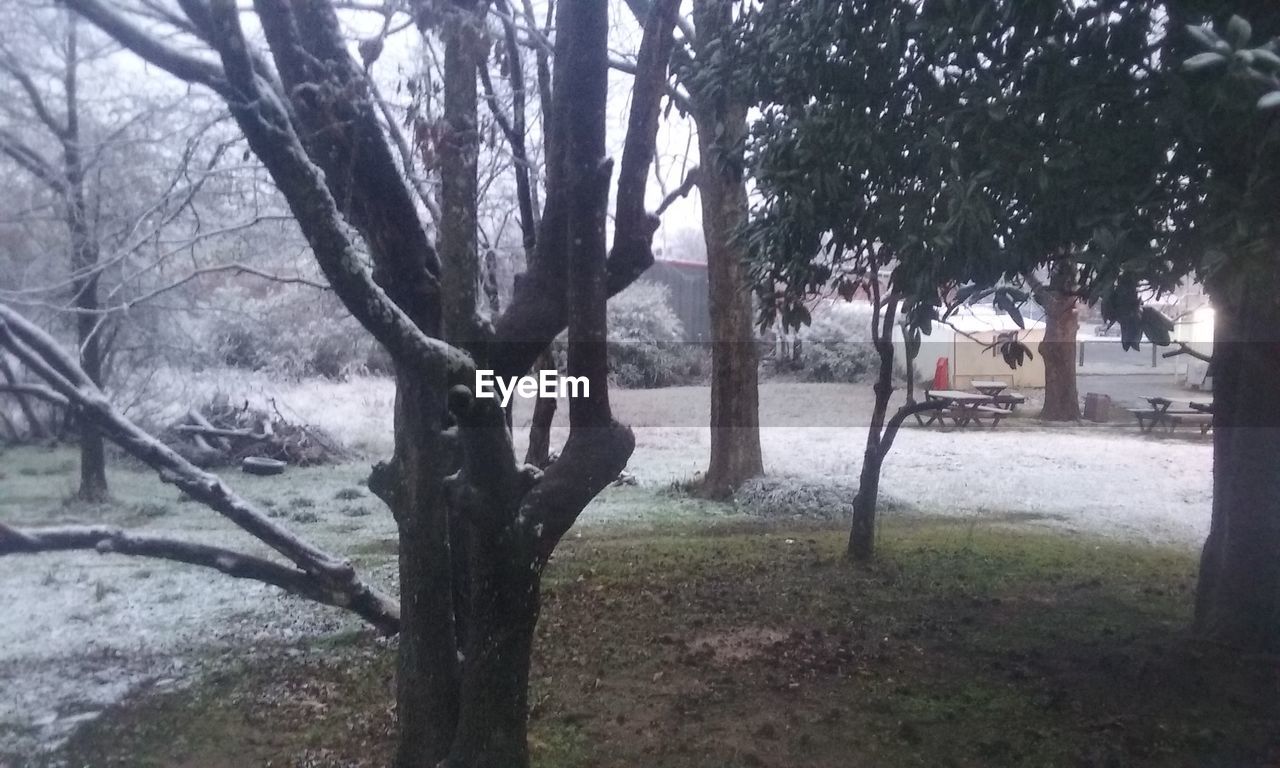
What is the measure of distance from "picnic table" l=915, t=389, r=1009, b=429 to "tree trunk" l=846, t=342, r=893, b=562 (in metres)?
0.36

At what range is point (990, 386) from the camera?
650cm

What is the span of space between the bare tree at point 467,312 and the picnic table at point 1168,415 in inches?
155

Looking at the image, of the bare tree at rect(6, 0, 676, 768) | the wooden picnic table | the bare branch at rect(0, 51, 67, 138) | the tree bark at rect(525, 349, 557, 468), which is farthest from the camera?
the wooden picnic table

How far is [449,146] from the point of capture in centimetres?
338

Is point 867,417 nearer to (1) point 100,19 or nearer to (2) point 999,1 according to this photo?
(2) point 999,1

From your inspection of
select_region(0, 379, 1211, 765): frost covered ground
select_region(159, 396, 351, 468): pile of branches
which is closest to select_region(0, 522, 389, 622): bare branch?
select_region(0, 379, 1211, 765): frost covered ground

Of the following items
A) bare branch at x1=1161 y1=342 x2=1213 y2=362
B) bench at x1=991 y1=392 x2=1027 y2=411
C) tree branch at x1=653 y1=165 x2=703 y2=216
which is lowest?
bench at x1=991 y1=392 x2=1027 y2=411

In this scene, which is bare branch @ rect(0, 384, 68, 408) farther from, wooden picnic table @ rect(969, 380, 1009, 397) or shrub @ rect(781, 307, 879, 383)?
wooden picnic table @ rect(969, 380, 1009, 397)

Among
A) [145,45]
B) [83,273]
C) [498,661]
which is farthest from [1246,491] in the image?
[83,273]

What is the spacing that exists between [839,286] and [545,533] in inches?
88.0

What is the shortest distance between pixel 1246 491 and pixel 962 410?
1994 mm

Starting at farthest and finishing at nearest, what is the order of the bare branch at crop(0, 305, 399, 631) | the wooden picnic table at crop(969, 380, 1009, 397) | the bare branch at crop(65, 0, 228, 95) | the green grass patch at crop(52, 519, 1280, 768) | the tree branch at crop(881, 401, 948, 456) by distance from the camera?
the wooden picnic table at crop(969, 380, 1009, 397) < the tree branch at crop(881, 401, 948, 456) < the bare branch at crop(0, 305, 399, 631) < the green grass patch at crop(52, 519, 1280, 768) < the bare branch at crop(65, 0, 228, 95)

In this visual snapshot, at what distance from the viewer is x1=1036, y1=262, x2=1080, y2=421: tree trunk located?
5461 mm

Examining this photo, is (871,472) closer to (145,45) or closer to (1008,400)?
(1008,400)
